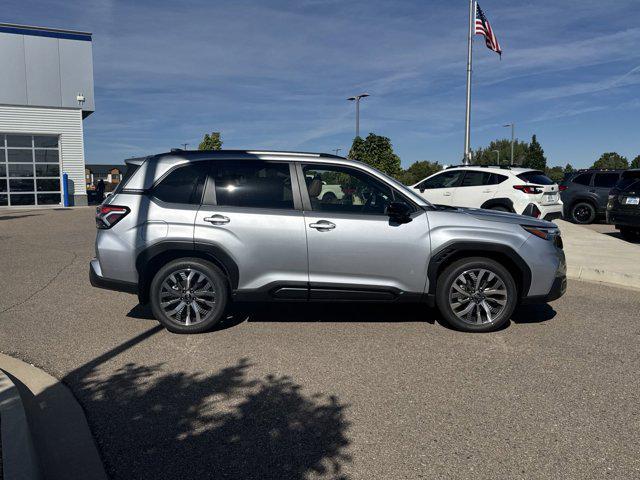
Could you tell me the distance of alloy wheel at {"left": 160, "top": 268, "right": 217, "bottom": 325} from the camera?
5449 mm

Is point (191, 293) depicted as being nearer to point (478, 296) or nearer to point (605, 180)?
point (478, 296)

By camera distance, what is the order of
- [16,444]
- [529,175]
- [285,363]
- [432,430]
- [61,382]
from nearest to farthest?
[16,444], [432,430], [61,382], [285,363], [529,175]

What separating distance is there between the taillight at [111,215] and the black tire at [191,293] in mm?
654

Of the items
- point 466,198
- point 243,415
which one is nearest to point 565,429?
point 243,415

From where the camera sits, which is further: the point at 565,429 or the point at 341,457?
the point at 565,429

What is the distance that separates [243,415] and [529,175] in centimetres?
1062

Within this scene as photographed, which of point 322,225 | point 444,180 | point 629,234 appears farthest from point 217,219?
point 629,234

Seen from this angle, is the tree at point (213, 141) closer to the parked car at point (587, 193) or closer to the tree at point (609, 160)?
the parked car at point (587, 193)

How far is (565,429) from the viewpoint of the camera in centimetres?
346

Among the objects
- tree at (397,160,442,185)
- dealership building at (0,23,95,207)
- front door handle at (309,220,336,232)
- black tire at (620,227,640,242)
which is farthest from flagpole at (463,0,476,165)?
tree at (397,160,442,185)

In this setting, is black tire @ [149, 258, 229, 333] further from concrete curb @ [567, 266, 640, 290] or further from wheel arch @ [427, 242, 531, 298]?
concrete curb @ [567, 266, 640, 290]

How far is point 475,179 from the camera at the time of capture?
12.9 metres

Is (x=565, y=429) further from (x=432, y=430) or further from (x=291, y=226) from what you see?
(x=291, y=226)

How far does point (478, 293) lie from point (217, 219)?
8.74 ft
